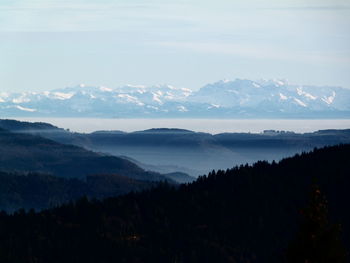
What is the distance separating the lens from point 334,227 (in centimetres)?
A: 5869

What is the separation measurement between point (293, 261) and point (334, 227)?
8.87 ft

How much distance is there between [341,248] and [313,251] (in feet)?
4.63

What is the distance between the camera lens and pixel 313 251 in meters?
59.2

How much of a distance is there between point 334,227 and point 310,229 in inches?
54.3

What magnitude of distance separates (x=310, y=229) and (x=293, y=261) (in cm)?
180

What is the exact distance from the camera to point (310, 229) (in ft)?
195

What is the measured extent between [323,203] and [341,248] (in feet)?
7.83

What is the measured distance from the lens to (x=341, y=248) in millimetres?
59312

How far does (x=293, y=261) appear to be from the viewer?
59.4 meters

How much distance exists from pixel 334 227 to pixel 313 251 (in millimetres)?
1641

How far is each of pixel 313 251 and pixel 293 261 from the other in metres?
1.12
